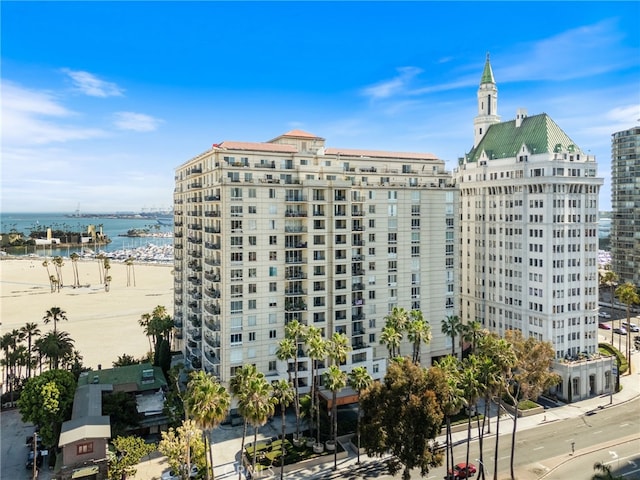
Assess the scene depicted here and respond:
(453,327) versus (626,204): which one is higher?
(626,204)

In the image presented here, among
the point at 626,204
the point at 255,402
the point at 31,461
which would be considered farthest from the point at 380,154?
the point at 626,204

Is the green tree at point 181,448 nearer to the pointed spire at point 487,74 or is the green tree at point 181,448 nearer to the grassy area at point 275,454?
the grassy area at point 275,454

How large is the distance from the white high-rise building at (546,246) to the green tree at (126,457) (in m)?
70.5

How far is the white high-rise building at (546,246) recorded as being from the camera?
88.2 meters

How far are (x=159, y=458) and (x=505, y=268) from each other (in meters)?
72.3

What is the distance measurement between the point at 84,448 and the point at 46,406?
9.22 metres

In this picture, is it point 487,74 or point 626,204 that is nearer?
point 487,74

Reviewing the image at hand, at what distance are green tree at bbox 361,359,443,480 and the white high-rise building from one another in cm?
4648

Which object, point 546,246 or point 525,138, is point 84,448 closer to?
point 546,246

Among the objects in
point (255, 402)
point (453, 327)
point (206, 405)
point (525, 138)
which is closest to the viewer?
point (206, 405)

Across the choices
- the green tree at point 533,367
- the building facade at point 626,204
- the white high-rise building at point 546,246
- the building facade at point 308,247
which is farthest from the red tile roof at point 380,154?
the building facade at point 626,204

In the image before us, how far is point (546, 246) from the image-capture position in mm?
88375

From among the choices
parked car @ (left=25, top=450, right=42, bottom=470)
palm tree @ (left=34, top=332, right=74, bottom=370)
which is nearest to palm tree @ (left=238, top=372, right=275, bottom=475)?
parked car @ (left=25, top=450, right=42, bottom=470)

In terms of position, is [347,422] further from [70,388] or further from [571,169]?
[571,169]
